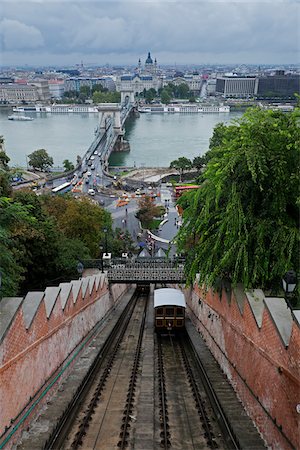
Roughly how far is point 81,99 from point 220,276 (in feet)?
568

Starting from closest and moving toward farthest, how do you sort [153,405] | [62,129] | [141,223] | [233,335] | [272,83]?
[153,405] → [233,335] → [141,223] → [62,129] → [272,83]

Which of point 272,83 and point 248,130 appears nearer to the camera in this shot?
point 248,130

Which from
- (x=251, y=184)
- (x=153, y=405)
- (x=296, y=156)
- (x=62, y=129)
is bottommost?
(x=62, y=129)

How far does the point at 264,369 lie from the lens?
22.8 ft

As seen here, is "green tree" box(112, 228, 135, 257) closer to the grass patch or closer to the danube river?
the grass patch

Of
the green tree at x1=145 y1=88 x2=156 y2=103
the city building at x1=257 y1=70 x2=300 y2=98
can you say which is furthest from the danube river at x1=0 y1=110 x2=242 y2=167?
the city building at x1=257 y1=70 x2=300 y2=98

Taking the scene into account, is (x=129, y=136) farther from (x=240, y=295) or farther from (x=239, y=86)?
(x=240, y=295)

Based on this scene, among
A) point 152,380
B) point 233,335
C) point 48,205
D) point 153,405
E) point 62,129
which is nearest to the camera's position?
point 153,405

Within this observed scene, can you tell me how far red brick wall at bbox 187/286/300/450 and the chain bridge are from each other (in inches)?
355

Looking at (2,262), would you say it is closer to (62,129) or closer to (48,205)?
(48,205)

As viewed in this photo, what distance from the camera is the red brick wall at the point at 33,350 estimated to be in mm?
6352

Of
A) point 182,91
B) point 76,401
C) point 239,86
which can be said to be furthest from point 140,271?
point 182,91

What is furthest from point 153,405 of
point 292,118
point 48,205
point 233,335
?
point 48,205

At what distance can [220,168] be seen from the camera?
9609mm
